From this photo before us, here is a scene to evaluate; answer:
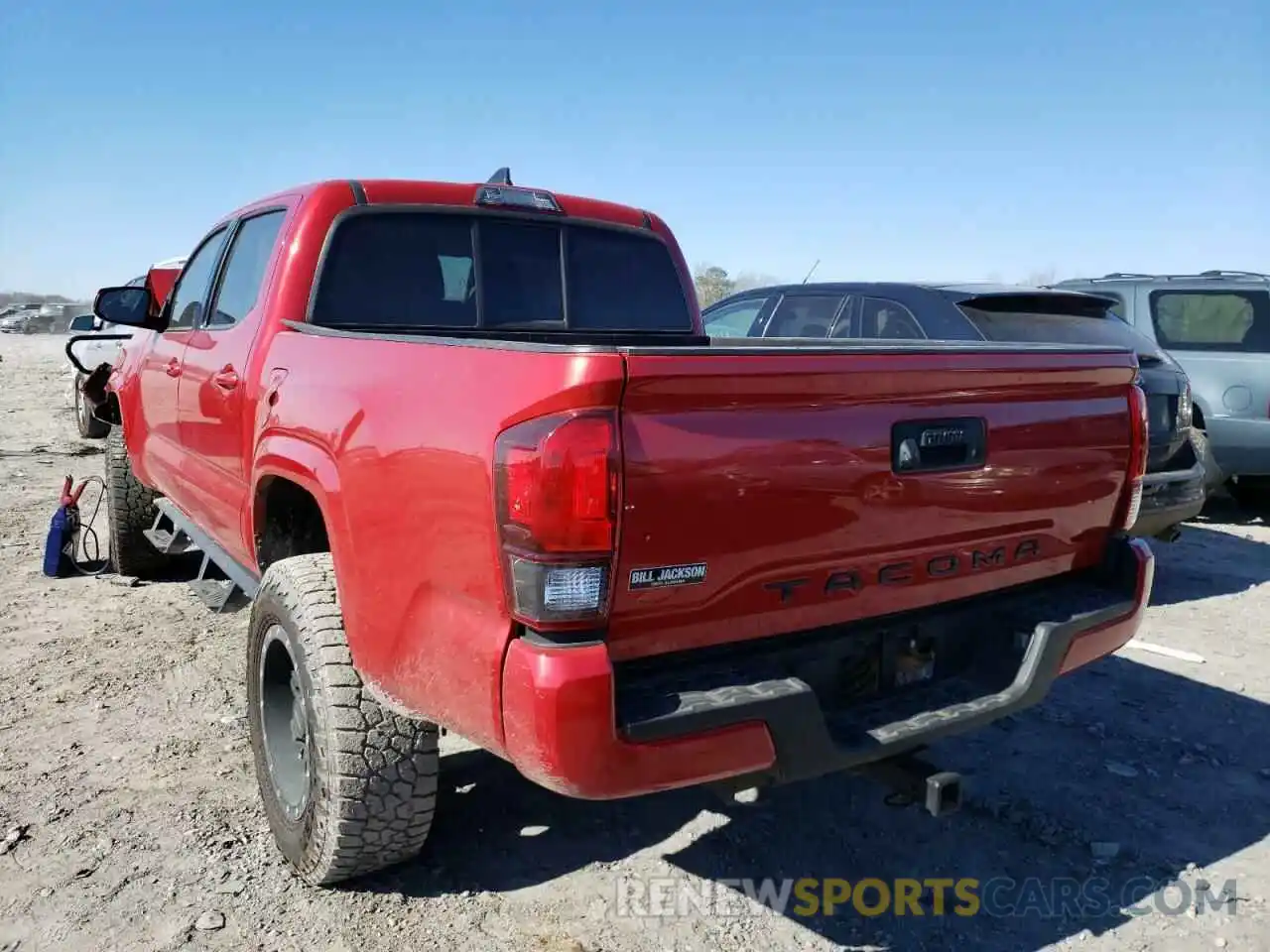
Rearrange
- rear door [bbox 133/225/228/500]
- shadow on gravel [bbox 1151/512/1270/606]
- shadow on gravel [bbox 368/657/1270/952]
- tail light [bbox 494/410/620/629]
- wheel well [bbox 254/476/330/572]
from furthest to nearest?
shadow on gravel [bbox 1151/512/1270/606]
rear door [bbox 133/225/228/500]
wheel well [bbox 254/476/330/572]
shadow on gravel [bbox 368/657/1270/952]
tail light [bbox 494/410/620/629]

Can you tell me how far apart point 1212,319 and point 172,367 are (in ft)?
24.9

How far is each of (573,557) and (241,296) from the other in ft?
8.08

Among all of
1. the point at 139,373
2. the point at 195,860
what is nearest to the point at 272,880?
the point at 195,860

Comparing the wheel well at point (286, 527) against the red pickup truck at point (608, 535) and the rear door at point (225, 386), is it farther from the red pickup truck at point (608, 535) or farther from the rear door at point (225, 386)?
the rear door at point (225, 386)

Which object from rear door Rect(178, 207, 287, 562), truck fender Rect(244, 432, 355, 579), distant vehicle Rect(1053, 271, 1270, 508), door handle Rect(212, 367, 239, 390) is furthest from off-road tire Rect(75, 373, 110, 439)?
distant vehicle Rect(1053, 271, 1270, 508)

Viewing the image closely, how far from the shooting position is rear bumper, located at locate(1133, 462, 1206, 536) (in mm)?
5406

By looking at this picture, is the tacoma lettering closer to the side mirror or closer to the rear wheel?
the side mirror

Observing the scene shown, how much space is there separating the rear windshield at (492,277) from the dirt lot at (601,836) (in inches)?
65.6

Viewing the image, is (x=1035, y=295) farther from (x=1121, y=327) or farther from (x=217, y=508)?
(x=217, y=508)

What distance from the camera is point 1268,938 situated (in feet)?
8.96

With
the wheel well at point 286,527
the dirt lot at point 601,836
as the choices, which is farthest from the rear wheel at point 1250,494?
the wheel well at point 286,527

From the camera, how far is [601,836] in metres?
3.20

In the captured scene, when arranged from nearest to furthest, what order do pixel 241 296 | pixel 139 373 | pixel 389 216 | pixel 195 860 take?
pixel 195 860, pixel 389 216, pixel 241 296, pixel 139 373

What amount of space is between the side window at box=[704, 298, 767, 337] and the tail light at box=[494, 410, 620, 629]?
496 centimetres
